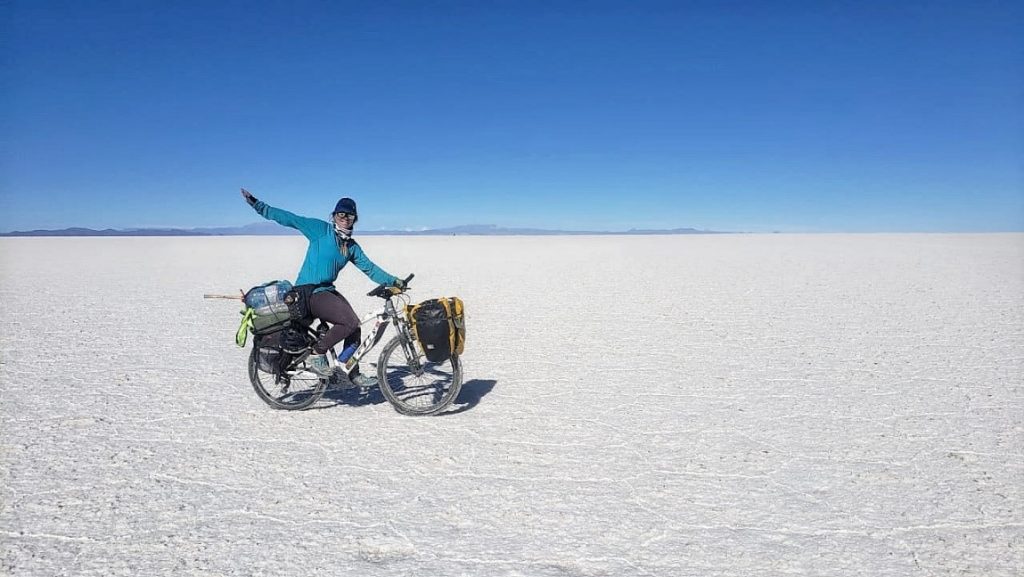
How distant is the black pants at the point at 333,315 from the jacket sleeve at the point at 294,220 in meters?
0.55

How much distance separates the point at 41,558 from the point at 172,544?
651 mm

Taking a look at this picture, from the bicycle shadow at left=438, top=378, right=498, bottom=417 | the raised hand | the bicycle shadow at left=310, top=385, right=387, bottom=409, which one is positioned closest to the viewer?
the raised hand

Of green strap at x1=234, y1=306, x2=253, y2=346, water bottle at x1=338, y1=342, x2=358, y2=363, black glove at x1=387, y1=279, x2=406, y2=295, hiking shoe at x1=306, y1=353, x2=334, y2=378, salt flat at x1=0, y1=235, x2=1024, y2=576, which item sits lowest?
salt flat at x1=0, y1=235, x2=1024, y2=576

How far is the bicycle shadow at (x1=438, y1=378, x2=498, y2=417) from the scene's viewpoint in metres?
5.97

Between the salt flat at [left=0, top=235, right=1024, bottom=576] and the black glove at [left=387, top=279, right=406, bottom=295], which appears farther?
the black glove at [left=387, top=279, right=406, bottom=295]

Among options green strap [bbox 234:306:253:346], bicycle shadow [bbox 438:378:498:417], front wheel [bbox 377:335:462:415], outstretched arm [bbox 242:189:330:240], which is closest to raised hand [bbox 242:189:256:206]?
outstretched arm [bbox 242:189:330:240]

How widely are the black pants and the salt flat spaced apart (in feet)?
2.62

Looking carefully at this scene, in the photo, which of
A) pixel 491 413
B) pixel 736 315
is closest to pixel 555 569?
pixel 491 413

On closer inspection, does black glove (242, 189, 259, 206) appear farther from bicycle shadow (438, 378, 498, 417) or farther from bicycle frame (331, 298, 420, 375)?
bicycle shadow (438, 378, 498, 417)

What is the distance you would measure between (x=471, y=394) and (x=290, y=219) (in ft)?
8.64

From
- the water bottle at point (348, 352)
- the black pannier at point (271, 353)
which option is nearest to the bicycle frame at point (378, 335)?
the water bottle at point (348, 352)

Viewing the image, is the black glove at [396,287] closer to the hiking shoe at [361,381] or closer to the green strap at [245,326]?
the hiking shoe at [361,381]

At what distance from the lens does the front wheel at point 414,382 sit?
220 inches

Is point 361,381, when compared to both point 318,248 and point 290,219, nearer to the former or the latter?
point 318,248
